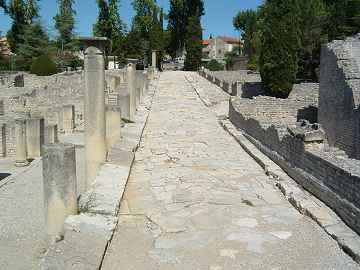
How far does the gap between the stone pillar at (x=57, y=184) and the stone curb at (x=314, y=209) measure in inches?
118

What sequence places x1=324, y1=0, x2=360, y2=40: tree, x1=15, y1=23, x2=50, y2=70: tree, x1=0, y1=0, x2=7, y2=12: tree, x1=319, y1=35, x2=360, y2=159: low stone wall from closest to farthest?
x1=319, y1=35, x2=360, y2=159: low stone wall
x1=324, y1=0, x2=360, y2=40: tree
x1=15, y1=23, x2=50, y2=70: tree
x1=0, y1=0, x2=7, y2=12: tree

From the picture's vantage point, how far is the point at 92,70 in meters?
7.26

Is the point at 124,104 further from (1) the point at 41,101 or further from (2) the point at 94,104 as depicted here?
(1) the point at 41,101

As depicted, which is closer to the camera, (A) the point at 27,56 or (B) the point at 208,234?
(B) the point at 208,234

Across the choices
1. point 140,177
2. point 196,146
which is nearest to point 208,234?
point 140,177

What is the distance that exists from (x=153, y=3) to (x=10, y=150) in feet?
150

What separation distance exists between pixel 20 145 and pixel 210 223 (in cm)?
1072

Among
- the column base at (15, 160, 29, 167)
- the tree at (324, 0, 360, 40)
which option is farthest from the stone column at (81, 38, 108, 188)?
the tree at (324, 0, 360, 40)

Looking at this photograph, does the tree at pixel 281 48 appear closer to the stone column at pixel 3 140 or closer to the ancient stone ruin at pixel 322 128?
the ancient stone ruin at pixel 322 128

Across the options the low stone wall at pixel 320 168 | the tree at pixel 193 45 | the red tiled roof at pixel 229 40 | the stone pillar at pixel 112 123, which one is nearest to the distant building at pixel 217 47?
the red tiled roof at pixel 229 40

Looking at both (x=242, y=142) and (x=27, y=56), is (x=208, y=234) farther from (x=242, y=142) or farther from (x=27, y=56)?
(x=27, y=56)

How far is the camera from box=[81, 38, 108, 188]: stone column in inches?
284

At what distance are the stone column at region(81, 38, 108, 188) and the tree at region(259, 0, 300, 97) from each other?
59.9 feet

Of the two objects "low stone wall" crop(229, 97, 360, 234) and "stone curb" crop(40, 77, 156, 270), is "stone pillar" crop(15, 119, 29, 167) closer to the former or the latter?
"stone curb" crop(40, 77, 156, 270)
